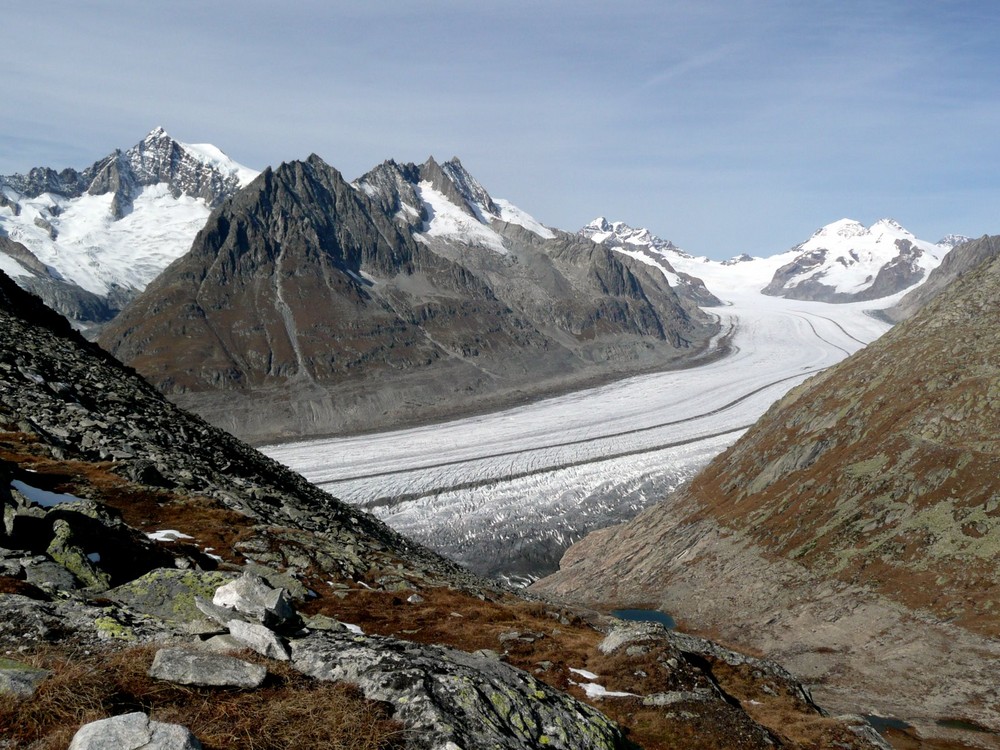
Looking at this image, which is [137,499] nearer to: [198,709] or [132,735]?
[198,709]

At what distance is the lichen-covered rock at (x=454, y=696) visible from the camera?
908 cm

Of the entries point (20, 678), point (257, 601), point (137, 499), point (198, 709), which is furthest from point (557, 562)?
point (20, 678)

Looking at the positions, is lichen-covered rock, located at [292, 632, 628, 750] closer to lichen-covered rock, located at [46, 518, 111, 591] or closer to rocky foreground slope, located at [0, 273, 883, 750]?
rocky foreground slope, located at [0, 273, 883, 750]

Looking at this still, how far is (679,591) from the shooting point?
6203cm

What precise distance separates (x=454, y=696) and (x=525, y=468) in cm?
10735

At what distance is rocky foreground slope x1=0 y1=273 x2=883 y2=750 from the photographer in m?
8.29

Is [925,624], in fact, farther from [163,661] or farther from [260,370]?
[260,370]

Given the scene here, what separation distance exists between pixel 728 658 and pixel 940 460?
39570mm

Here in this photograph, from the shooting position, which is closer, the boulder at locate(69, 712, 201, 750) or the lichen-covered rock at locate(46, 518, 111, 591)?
the boulder at locate(69, 712, 201, 750)

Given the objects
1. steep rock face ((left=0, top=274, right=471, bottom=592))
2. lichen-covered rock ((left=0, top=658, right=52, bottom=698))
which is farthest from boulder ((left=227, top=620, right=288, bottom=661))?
steep rock face ((left=0, top=274, right=471, bottom=592))

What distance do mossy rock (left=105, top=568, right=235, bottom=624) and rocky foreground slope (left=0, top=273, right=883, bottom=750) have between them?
0.05 meters

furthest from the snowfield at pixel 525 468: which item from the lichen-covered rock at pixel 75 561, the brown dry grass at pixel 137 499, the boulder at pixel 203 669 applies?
the boulder at pixel 203 669

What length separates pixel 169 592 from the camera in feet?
45.5

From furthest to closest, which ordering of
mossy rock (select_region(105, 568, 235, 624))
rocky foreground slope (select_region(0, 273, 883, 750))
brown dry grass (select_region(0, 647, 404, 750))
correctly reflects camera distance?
mossy rock (select_region(105, 568, 235, 624))
rocky foreground slope (select_region(0, 273, 883, 750))
brown dry grass (select_region(0, 647, 404, 750))
